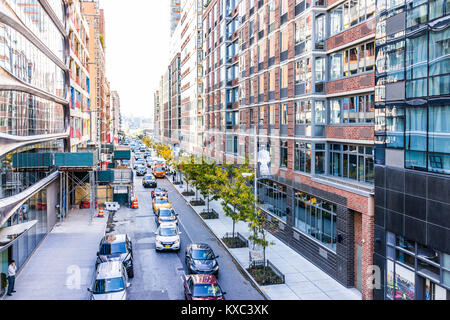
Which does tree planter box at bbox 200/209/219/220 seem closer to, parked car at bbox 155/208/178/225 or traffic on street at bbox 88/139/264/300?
traffic on street at bbox 88/139/264/300

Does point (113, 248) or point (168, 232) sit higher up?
point (113, 248)

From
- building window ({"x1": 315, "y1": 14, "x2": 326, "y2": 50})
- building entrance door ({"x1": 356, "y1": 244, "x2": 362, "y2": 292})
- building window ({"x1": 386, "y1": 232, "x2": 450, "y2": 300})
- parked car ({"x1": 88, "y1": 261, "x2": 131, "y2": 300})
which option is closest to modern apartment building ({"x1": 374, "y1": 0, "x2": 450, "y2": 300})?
building window ({"x1": 386, "y1": 232, "x2": 450, "y2": 300})

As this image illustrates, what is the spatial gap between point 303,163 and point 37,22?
18.3 metres

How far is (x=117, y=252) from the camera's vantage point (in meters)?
22.2

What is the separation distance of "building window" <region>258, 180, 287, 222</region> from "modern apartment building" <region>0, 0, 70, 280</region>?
15514 millimetres

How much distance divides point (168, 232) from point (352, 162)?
504 inches

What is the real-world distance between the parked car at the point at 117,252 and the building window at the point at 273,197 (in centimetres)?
1128

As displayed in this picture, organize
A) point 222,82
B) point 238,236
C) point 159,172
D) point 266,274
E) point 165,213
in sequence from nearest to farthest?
point 266,274
point 238,236
point 165,213
point 222,82
point 159,172

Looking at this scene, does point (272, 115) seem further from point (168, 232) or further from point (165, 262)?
point (165, 262)

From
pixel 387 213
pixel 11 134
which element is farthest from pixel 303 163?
pixel 11 134

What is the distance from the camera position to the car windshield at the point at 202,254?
2214 centimetres

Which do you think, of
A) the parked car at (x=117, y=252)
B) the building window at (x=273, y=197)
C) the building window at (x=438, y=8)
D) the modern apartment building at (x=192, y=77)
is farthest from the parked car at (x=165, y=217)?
the modern apartment building at (x=192, y=77)

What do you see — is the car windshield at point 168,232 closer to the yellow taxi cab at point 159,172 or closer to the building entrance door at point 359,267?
the building entrance door at point 359,267

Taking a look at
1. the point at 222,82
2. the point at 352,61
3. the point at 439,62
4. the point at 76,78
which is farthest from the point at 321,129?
the point at 76,78
